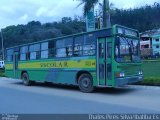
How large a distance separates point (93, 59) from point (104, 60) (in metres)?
0.73

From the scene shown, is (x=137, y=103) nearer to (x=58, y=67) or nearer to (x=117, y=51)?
(x=117, y=51)

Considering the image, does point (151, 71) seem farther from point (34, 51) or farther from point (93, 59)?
point (93, 59)

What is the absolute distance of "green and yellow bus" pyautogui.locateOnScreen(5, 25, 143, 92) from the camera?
1427cm

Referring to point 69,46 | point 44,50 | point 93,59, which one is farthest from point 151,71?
point 93,59

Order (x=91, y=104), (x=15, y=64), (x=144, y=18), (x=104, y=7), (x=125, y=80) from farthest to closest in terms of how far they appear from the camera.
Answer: (x=144, y=18)
(x=104, y=7)
(x=15, y=64)
(x=125, y=80)
(x=91, y=104)

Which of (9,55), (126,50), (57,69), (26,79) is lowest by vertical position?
(26,79)

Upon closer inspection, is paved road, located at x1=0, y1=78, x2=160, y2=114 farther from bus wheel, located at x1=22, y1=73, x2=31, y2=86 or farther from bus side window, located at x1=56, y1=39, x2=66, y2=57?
bus wheel, located at x1=22, y1=73, x2=31, y2=86

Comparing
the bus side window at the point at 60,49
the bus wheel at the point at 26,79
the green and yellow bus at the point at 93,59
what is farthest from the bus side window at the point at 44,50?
the bus wheel at the point at 26,79

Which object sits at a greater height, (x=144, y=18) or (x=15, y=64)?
(x=144, y=18)

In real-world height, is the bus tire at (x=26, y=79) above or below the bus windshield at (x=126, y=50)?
below

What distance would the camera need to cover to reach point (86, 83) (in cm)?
1550

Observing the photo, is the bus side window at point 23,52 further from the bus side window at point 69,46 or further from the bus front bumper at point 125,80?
the bus front bumper at point 125,80

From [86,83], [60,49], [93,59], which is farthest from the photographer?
[60,49]

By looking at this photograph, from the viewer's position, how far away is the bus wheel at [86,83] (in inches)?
602
